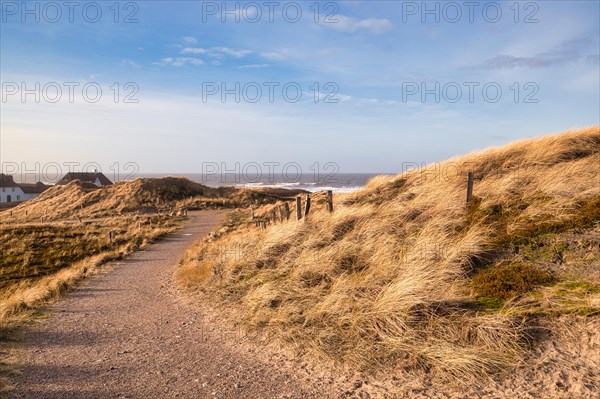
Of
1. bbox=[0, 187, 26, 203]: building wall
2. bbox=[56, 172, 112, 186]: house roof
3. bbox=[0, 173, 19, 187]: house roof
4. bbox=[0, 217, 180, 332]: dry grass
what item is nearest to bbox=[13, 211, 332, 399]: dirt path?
bbox=[0, 217, 180, 332]: dry grass

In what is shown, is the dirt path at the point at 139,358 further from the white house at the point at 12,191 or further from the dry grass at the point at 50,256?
the white house at the point at 12,191

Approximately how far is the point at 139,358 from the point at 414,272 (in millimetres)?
4577

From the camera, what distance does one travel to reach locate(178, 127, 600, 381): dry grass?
5934 millimetres

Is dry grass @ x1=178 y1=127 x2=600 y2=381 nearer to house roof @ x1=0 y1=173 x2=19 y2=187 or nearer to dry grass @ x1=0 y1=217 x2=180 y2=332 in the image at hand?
dry grass @ x1=0 y1=217 x2=180 y2=332

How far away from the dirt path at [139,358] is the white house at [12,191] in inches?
3209

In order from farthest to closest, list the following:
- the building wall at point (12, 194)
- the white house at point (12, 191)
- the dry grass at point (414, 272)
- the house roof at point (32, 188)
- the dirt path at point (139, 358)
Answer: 1. the house roof at point (32, 188)
2. the white house at point (12, 191)
3. the building wall at point (12, 194)
4. the dry grass at point (414, 272)
5. the dirt path at point (139, 358)

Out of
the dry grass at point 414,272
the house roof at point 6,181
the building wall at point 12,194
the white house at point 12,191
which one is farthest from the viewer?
the house roof at point 6,181

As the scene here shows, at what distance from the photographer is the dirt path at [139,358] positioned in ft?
17.8

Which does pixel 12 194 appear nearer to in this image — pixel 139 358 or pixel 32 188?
pixel 32 188

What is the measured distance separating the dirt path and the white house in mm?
81519

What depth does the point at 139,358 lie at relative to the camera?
6496mm

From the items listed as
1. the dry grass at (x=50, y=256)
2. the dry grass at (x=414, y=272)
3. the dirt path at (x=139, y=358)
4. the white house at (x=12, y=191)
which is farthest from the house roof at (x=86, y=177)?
the dirt path at (x=139, y=358)

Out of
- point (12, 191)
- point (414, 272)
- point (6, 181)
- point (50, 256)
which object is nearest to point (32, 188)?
point (12, 191)

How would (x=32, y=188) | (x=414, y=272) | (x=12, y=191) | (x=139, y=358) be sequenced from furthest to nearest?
(x=32, y=188)
(x=12, y=191)
(x=414, y=272)
(x=139, y=358)
